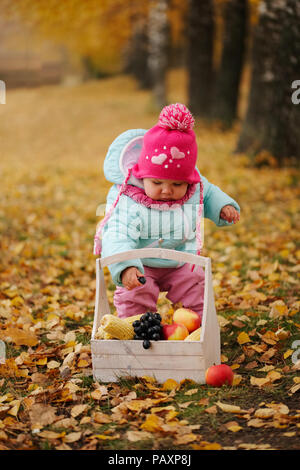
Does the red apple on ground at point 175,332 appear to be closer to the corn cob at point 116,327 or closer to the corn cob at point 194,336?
the corn cob at point 194,336

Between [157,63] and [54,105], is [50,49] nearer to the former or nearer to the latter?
[54,105]

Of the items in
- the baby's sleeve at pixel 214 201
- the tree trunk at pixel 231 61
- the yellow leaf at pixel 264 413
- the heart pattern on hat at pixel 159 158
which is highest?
the tree trunk at pixel 231 61

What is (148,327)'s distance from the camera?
2879 mm

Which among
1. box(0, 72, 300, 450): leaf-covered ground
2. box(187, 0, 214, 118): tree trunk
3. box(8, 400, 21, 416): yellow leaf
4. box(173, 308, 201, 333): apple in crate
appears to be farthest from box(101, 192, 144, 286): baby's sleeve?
box(187, 0, 214, 118): tree trunk

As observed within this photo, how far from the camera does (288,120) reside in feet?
27.8

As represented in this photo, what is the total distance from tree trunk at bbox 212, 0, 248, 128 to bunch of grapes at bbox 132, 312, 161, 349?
11579mm

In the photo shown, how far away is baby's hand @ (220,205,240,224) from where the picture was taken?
3.36m

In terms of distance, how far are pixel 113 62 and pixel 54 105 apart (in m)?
12.9

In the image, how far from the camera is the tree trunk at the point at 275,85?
804cm

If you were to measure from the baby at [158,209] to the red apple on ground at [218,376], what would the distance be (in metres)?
0.56

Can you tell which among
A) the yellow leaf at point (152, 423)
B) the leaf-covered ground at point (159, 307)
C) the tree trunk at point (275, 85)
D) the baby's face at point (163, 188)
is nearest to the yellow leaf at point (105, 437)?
the leaf-covered ground at point (159, 307)

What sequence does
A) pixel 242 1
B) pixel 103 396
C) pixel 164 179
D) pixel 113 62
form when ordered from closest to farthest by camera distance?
pixel 103 396
pixel 164 179
pixel 242 1
pixel 113 62

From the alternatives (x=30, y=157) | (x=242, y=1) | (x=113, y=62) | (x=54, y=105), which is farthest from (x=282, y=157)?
(x=113, y=62)

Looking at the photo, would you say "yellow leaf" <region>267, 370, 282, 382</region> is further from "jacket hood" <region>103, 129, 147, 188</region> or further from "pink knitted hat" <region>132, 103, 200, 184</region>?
"jacket hood" <region>103, 129, 147, 188</region>
